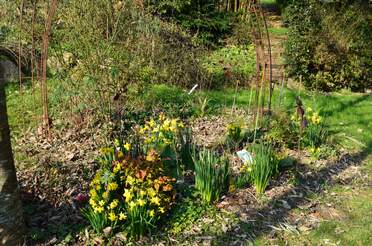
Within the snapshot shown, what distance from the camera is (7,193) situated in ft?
10.7

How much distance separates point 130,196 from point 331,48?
23.0 ft

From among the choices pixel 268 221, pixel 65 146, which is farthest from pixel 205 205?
pixel 65 146

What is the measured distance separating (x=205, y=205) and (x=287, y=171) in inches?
49.8

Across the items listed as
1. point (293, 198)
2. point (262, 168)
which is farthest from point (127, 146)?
point (293, 198)

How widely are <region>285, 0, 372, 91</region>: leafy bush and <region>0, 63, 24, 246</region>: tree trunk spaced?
715cm

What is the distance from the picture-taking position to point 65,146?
5465 mm

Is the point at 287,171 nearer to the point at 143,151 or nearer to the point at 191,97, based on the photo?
the point at 143,151

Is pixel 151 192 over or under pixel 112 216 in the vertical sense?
over

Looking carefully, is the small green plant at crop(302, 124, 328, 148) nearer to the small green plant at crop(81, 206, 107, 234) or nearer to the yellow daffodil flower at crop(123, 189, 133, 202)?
the yellow daffodil flower at crop(123, 189, 133, 202)

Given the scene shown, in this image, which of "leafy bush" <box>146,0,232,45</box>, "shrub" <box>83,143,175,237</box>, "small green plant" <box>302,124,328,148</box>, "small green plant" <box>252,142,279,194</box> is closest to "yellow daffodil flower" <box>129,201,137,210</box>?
"shrub" <box>83,143,175,237</box>

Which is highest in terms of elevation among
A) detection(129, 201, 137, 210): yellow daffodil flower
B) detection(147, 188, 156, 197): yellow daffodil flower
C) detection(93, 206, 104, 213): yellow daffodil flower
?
detection(147, 188, 156, 197): yellow daffodil flower

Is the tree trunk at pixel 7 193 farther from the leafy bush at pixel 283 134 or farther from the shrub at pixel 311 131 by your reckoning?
the shrub at pixel 311 131

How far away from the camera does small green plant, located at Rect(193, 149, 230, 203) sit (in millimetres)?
4176

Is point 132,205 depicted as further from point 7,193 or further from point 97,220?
point 7,193
